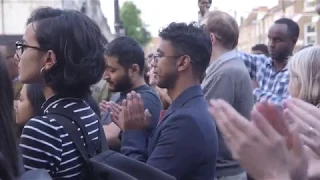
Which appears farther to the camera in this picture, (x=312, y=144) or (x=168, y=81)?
(x=168, y=81)

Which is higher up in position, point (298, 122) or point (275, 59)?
point (298, 122)

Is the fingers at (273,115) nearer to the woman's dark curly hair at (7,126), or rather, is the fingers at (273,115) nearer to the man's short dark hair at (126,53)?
the woman's dark curly hair at (7,126)

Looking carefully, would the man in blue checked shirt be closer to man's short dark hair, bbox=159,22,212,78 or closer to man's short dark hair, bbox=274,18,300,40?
man's short dark hair, bbox=274,18,300,40

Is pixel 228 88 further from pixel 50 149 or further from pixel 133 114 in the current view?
pixel 50 149

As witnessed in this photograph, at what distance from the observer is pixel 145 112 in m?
3.86

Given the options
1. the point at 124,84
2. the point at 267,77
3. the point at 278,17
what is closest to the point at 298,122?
the point at 124,84

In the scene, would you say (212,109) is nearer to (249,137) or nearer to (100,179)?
(249,137)

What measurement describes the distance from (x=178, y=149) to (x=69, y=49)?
93cm

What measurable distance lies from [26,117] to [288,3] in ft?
249

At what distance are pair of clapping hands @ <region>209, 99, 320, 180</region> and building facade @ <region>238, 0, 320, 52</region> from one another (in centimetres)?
4540

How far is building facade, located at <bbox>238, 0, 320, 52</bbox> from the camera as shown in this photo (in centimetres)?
6199

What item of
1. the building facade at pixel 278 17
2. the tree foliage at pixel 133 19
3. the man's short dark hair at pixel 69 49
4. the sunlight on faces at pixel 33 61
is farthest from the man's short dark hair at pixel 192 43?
the tree foliage at pixel 133 19

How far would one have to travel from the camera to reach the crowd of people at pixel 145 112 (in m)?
1.82

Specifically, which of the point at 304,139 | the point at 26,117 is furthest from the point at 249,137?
the point at 26,117
